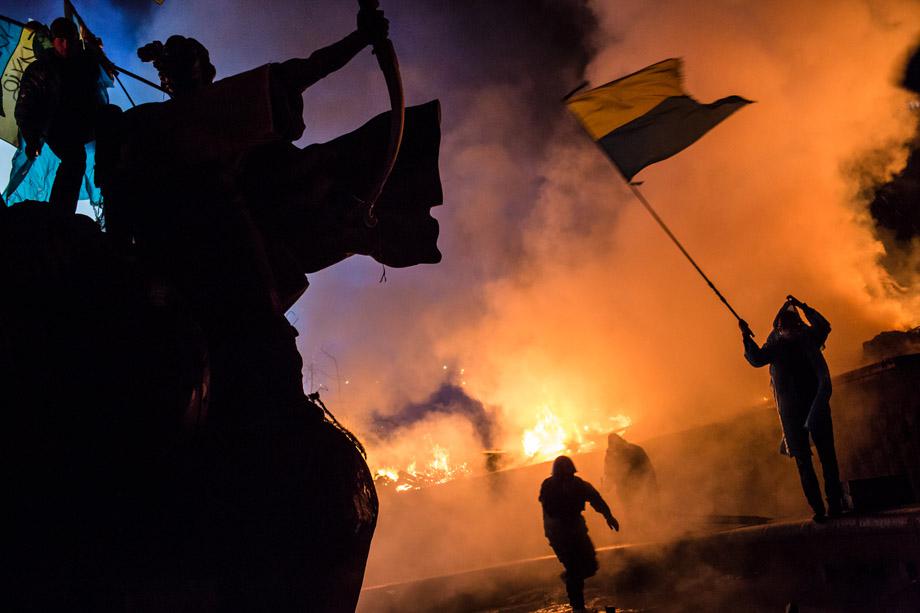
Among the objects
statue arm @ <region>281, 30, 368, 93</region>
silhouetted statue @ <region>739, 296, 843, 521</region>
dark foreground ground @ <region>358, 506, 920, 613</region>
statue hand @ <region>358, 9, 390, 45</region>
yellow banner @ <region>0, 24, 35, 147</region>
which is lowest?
dark foreground ground @ <region>358, 506, 920, 613</region>

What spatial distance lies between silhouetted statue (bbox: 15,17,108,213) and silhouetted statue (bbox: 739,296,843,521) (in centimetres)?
701

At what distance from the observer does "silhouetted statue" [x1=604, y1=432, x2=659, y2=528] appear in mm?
11875

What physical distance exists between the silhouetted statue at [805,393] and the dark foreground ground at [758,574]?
1.70ft

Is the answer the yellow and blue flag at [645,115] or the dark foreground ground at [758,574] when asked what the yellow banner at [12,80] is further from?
the dark foreground ground at [758,574]

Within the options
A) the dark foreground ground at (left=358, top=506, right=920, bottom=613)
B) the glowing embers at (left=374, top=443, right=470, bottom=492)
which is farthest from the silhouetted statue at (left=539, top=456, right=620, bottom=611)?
the glowing embers at (left=374, top=443, right=470, bottom=492)

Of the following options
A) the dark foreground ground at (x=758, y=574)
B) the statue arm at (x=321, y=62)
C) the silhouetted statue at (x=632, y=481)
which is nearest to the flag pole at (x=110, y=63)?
the statue arm at (x=321, y=62)

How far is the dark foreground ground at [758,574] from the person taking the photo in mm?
4777

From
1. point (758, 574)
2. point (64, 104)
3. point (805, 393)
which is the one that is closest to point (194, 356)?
point (64, 104)

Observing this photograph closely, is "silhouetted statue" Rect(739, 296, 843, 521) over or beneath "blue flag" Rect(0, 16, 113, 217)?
beneath

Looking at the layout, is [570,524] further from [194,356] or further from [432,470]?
[432,470]

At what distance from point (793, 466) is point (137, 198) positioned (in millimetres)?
A: 13449

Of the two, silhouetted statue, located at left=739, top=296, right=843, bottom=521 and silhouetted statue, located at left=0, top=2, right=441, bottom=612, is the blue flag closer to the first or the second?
silhouetted statue, located at left=0, top=2, right=441, bottom=612

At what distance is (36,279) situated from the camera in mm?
1092

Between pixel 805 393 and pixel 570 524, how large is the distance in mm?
3756
